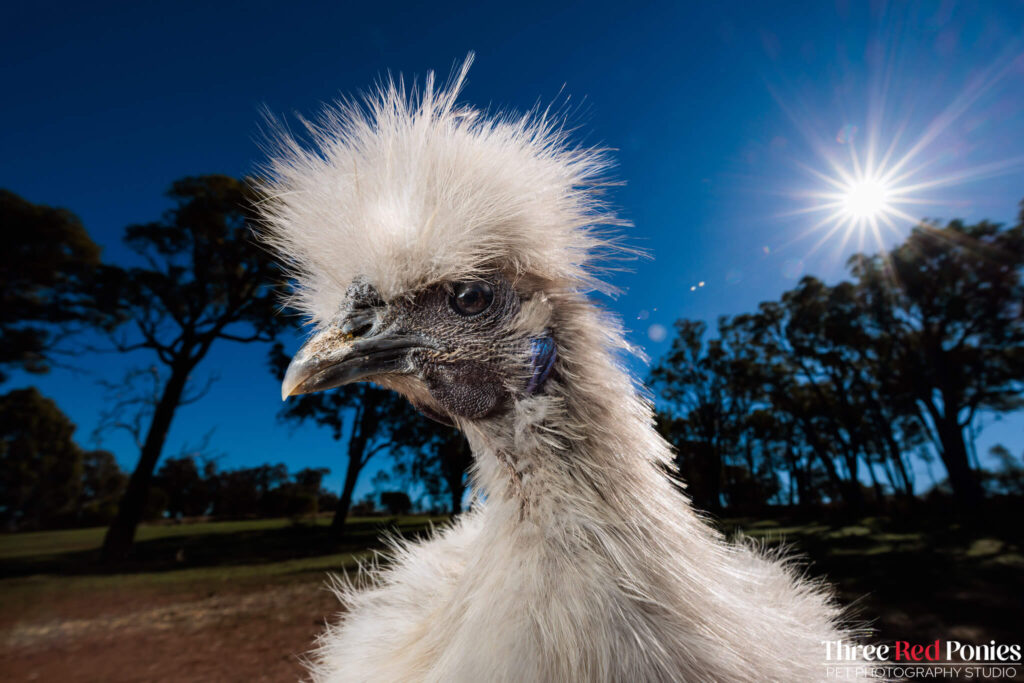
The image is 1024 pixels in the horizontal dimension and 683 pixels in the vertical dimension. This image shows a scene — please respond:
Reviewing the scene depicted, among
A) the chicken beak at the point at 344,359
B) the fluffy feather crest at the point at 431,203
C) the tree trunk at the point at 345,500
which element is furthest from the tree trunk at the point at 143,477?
the chicken beak at the point at 344,359

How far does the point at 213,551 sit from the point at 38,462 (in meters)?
4.55

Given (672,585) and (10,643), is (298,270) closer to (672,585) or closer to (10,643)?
(672,585)

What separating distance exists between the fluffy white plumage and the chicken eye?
0.04 meters

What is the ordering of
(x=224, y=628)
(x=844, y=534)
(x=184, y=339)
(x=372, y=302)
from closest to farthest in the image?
(x=372, y=302)
(x=224, y=628)
(x=844, y=534)
(x=184, y=339)

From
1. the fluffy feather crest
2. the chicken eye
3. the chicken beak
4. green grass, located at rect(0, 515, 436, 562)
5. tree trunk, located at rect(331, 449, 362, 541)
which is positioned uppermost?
the fluffy feather crest

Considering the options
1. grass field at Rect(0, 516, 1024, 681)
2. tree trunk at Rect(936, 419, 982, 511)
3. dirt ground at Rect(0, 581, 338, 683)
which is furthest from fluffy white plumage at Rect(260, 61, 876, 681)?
tree trunk at Rect(936, 419, 982, 511)

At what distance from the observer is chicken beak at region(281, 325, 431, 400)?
109cm

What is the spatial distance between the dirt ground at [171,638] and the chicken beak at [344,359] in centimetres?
289

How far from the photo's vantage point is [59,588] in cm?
510

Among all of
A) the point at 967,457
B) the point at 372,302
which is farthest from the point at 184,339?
the point at 967,457

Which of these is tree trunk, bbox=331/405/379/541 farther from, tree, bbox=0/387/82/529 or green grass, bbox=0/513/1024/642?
tree, bbox=0/387/82/529

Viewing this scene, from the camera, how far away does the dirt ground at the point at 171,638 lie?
3.53m

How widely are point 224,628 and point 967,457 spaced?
12476mm

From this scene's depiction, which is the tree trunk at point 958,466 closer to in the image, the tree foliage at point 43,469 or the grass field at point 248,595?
the grass field at point 248,595
